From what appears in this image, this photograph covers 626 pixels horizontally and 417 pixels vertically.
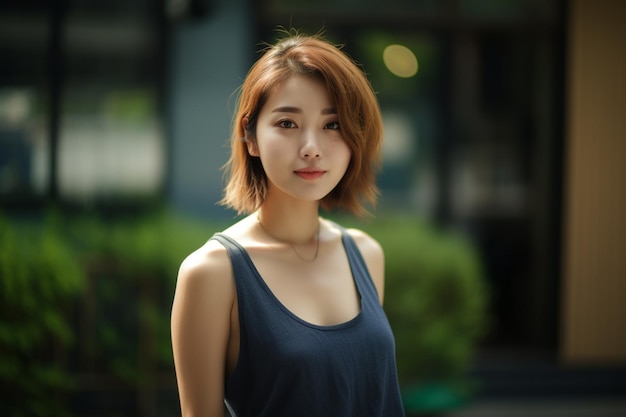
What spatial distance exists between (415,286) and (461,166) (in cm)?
190

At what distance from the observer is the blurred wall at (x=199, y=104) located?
6070 millimetres

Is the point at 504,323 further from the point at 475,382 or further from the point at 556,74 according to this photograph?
the point at 556,74

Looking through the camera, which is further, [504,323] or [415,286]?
[504,323]

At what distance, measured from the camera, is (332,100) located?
173cm

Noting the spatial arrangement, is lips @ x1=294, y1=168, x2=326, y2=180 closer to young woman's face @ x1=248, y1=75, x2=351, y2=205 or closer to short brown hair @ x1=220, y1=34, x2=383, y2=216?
young woman's face @ x1=248, y1=75, x2=351, y2=205

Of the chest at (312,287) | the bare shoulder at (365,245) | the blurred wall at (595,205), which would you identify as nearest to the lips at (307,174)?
the chest at (312,287)

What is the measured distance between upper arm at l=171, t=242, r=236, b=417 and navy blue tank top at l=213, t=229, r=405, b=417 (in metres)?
0.04

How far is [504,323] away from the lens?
6.86m

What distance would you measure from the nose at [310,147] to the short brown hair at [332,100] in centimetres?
8

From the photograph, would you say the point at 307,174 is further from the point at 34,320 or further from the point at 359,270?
the point at 34,320

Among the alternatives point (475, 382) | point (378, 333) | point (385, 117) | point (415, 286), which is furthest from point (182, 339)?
point (385, 117)

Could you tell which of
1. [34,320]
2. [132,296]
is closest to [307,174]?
[34,320]

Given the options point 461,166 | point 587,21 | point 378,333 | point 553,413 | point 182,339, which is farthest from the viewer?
point 461,166

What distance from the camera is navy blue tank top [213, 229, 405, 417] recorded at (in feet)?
5.34
